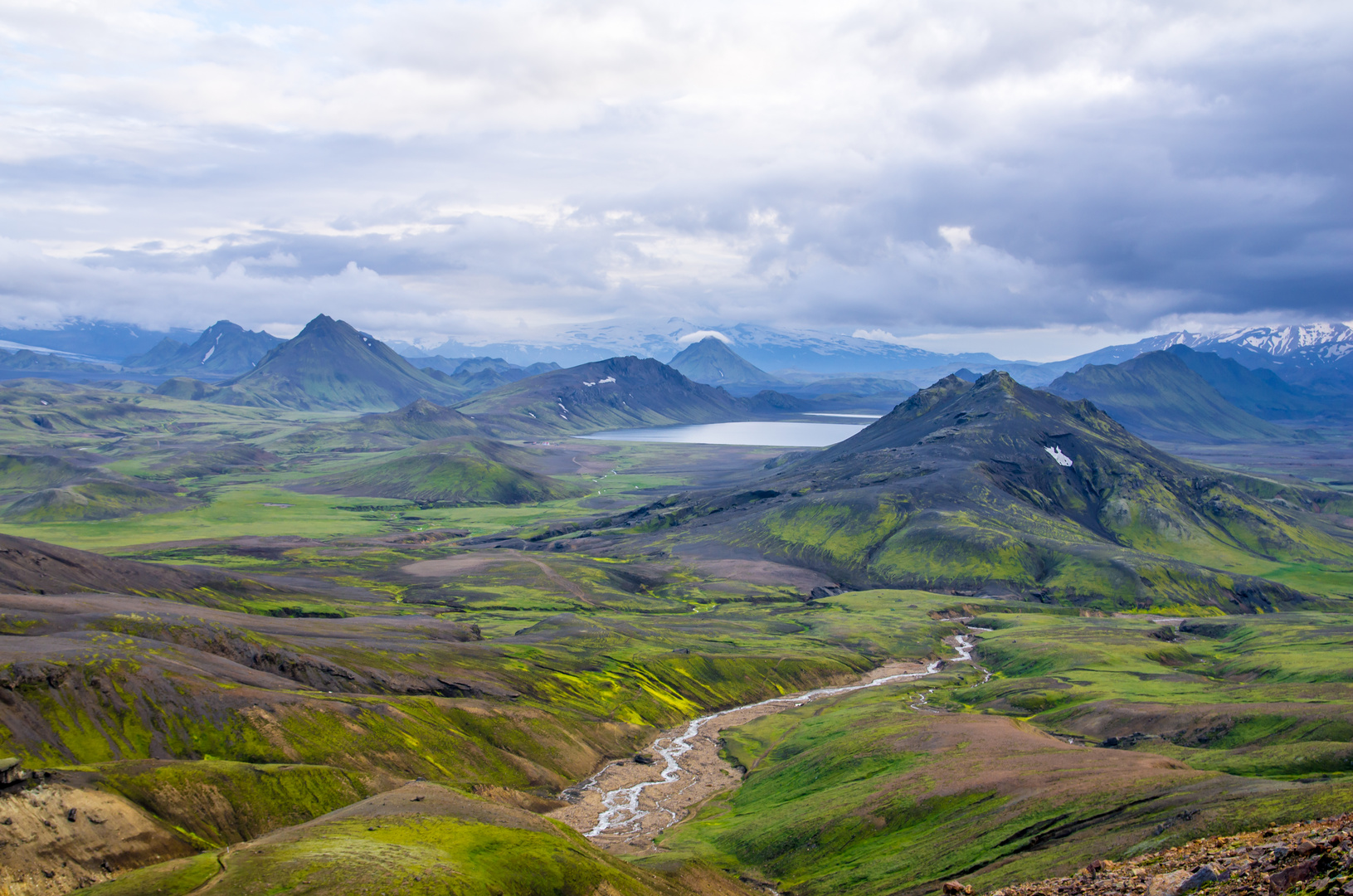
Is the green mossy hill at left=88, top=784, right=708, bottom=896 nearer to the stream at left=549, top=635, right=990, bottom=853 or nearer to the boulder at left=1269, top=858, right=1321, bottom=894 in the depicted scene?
the stream at left=549, top=635, right=990, bottom=853

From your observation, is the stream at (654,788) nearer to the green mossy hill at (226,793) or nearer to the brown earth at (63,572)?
the green mossy hill at (226,793)

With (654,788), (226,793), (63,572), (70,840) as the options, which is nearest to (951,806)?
(654,788)

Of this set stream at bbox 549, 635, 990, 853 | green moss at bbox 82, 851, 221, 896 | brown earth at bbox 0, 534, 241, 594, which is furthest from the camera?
brown earth at bbox 0, 534, 241, 594

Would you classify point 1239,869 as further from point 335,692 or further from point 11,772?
point 335,692

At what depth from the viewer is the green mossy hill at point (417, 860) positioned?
200 ft

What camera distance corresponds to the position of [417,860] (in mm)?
65562

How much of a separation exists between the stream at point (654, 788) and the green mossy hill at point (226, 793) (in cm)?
3058

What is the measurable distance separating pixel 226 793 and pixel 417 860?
3312 centimetres

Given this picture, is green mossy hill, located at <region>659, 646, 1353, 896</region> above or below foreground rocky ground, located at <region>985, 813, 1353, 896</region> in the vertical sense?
below

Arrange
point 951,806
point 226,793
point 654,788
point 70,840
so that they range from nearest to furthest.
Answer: point 70,840, point 226,793, point 951,806, point 654,788

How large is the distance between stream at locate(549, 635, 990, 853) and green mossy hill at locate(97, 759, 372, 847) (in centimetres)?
3058

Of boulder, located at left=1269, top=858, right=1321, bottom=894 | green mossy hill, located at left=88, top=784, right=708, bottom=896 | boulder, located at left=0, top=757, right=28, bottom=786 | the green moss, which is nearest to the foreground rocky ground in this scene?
boulder, located at left=1269, top=858, right=1321, bottom=894

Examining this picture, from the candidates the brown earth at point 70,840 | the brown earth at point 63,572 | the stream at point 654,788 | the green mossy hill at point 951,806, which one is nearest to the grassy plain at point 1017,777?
the green mossy hill at point 951,806

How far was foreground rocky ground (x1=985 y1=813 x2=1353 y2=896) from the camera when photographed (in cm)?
4025
